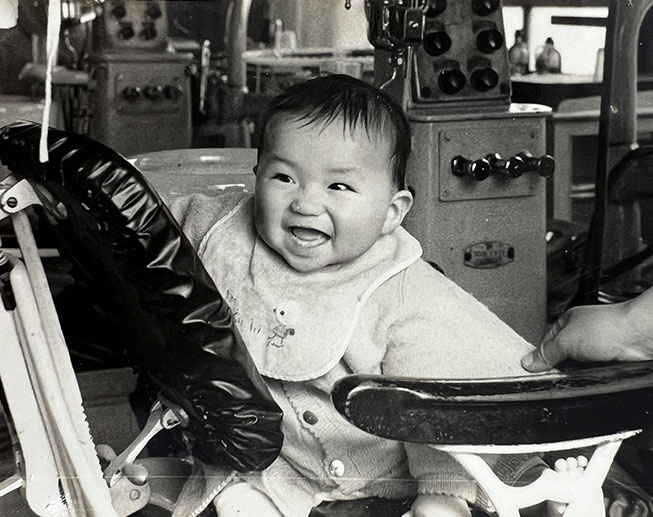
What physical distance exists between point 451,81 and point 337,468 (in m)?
0.63

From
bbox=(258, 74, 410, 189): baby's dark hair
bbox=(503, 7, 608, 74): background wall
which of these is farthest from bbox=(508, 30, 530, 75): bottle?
bbox=(258, 74, 410, 189): baby's dark hair

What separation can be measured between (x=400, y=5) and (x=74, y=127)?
1.79ft

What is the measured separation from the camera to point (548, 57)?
162 cm

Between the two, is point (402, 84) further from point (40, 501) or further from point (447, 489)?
point (40, 501)

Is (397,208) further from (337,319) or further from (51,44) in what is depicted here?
(51,44)

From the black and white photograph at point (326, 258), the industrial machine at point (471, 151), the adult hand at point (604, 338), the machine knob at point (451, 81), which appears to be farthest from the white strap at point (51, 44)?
the adult hand at point (604, 338)

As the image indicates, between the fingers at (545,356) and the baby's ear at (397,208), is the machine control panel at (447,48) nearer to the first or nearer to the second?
the baby's ear at (397,208)

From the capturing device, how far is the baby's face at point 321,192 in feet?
4.68

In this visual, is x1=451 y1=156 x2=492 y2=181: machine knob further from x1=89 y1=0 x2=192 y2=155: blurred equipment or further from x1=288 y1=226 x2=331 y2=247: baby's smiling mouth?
x1=89 y1=0 x2=192 y2=155: blurred equipment

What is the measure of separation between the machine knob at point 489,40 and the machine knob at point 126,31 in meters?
0.55

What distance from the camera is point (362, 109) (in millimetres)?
1419

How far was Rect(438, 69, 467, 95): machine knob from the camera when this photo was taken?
1629 mm

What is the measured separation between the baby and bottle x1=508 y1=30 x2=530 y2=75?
28 cm

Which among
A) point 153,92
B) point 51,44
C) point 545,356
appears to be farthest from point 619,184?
point 51,44
